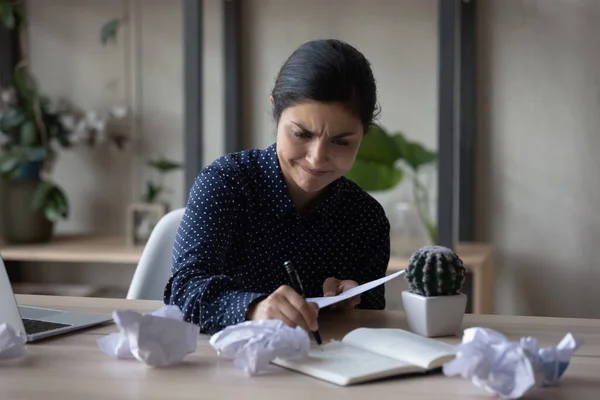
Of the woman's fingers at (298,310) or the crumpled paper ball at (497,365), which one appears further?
the woman's fingers at (298,310)

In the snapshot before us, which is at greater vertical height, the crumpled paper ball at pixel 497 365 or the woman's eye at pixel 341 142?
the woman's eye at pixel 341 142

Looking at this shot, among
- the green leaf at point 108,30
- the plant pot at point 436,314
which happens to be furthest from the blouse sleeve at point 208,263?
the green leaf at point 108,30

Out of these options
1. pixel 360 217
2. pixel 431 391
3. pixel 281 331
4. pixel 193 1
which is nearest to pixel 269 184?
pixel 360 217

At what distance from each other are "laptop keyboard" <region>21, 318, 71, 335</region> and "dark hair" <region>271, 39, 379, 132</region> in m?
0.52

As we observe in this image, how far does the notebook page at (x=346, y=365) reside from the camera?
1.06m

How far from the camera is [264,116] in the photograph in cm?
336

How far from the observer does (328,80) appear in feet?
4.81

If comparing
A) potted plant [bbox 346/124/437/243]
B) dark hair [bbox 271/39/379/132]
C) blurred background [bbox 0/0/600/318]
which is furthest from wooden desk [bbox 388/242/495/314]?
dark hair [bbox 271/39/379/132]

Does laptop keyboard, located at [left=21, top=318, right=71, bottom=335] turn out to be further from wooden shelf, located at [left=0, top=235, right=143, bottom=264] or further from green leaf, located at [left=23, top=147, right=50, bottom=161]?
green leaf, located at [left=23, top=147, right=50, bottom=161]

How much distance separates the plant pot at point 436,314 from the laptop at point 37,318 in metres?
0.49

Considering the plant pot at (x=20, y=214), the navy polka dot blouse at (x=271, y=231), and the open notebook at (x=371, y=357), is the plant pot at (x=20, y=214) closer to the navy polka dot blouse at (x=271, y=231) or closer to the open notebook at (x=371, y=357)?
the navy polka dot blouse at (x=271, y=231)

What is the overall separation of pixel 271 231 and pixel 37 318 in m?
0.45

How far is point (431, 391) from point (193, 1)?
2.10m

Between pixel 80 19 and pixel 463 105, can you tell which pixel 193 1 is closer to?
pixel 80 19
